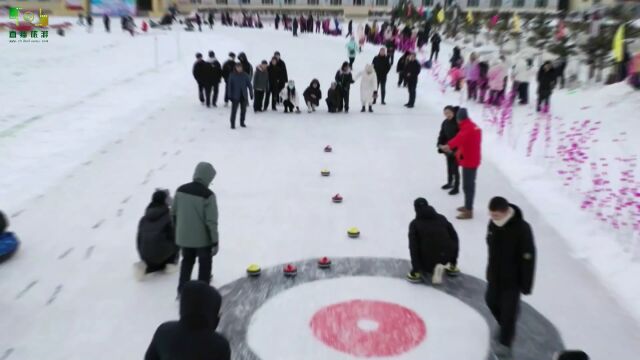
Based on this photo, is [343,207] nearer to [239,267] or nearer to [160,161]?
[239,267]

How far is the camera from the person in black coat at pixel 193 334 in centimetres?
270

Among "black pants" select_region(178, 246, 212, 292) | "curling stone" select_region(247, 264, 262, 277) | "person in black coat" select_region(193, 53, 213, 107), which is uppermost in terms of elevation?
"person in black coat" select_region(193, 53, 213, 107)

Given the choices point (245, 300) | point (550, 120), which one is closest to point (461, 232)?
point (245, 300)

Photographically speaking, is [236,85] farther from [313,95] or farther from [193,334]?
[193,334]

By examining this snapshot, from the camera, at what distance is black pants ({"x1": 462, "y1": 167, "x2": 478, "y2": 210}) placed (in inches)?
297

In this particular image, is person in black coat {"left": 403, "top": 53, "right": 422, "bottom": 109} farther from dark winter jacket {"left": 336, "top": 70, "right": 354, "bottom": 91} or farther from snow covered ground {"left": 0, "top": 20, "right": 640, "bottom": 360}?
dark winter jacket {"left": 336, "top": 70, "right": 354, "bottom": 91}

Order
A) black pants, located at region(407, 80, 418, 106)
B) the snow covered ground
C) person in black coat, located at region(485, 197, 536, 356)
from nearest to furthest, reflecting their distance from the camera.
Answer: person in black coat, located at region(485, 197, 536, 356) < the snow covered ground < black pants, located at region(407, 80, 418, 106)

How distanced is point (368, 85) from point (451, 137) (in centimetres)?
672

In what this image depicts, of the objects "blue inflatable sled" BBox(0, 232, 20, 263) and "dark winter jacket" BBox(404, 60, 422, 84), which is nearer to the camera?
"blue inflatable sled" BBox(0, 232, 20, 263)

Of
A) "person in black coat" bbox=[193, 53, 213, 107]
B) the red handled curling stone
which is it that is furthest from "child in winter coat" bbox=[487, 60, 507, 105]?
the red handled curling stone

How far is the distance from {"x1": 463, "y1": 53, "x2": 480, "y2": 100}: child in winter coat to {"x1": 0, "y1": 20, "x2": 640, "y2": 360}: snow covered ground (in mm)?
809

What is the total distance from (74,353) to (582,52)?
17.1 m

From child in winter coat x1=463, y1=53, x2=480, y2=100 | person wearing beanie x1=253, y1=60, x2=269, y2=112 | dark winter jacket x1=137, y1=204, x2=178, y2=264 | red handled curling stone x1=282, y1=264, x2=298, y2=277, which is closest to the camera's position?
dark winter jacket x1=137, y1=204, x2=178, y2=264

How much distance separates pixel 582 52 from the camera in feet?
56.3
